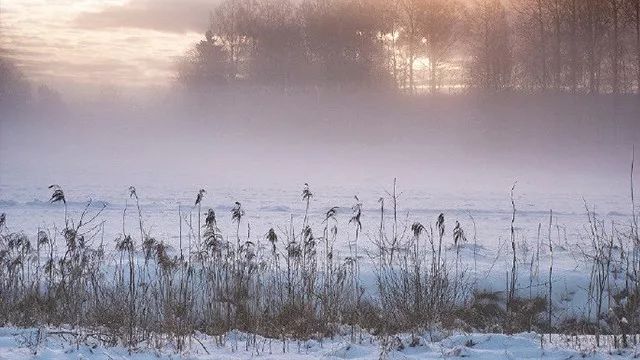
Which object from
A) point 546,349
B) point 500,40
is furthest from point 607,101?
point 546,349

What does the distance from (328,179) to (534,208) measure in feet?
40.8

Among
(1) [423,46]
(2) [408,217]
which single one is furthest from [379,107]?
(2) [408,217]

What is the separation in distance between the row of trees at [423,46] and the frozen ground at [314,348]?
38.9 meters

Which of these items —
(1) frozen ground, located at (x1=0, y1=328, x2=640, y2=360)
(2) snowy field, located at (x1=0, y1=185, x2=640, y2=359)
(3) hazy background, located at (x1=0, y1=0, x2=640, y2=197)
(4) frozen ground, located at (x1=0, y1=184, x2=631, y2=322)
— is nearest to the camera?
(1) frozen ground, located at (x1=0, y1=328, x2=640, y2=360)

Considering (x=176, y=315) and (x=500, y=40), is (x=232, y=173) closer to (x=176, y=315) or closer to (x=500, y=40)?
(x=500, y=40)

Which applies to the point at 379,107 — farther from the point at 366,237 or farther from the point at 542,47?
the point at 366,237

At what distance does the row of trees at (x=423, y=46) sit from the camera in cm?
4538

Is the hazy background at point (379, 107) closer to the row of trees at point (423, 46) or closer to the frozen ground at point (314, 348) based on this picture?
the row of trees at point (423, 46)

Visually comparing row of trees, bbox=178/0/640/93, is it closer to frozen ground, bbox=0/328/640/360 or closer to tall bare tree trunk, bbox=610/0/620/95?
tall bare tree trunk, bbox=610/0/620/95

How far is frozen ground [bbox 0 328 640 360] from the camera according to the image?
7.42 m

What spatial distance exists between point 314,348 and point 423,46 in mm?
45733

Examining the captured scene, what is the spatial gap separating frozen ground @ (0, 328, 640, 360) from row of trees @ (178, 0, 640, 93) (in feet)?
128

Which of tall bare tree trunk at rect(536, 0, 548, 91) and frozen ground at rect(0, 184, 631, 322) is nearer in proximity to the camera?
frozen ground at rect(0, 184, 631, 322)

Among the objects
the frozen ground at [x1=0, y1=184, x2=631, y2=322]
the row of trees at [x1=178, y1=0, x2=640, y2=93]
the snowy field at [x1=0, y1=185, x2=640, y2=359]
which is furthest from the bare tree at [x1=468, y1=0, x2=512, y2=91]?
the frozen ground at [x1=0, y1=184, x2=631, y2=322]
